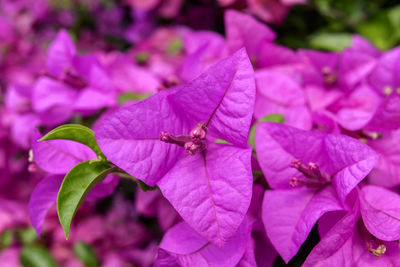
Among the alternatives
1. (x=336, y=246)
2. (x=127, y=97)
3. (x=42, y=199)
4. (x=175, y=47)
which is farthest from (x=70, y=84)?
(x=336, y=246)

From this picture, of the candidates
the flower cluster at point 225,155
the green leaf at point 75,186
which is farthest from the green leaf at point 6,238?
the green leaf at point 75,186

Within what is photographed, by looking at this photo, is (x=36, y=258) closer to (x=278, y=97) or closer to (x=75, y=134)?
(x=75, y=134)

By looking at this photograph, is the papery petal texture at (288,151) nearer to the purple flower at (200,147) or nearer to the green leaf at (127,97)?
the purple flower at (200,147)

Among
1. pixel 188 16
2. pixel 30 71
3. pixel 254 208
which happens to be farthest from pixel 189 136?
pixel 30 71

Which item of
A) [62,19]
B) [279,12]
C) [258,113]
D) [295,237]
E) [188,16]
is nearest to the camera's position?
[295,237]

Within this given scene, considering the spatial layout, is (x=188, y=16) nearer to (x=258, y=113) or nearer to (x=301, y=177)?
(x=258, y=113)

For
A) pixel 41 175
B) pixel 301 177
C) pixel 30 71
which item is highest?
pixel 301 177

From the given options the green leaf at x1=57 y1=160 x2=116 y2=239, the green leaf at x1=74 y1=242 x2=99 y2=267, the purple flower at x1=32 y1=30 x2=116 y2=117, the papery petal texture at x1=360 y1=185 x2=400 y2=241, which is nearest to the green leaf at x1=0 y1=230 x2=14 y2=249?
the green leaf at x1=74 y1=242 x2=99 y2=267
